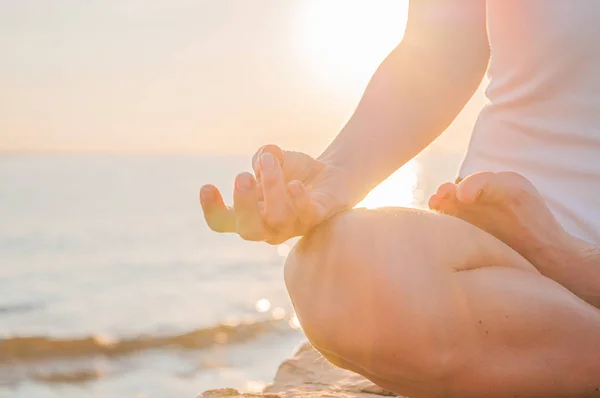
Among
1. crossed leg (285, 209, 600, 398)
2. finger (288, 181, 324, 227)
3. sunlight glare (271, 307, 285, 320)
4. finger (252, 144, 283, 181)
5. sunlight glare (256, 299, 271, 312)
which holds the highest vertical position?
sunlight glare (256, 299, 271, 312)

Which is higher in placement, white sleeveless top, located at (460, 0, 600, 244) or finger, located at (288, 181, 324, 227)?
white sleeveless top, located at (460, 0, 600, 244)

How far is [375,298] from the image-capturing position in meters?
1.03

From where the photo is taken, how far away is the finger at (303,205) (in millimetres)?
955

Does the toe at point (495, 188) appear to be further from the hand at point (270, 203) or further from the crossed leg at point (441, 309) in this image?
the hand at point (270, 203)

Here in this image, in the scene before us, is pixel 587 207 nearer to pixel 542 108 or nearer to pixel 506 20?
pixel 542 108

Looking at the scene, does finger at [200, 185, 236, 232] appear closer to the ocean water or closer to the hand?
the hand

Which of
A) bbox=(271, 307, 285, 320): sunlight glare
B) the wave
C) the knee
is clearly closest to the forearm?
the knee

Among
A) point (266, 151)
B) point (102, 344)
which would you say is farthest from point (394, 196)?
point (266, 151)

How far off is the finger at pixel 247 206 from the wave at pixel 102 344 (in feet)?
22.2

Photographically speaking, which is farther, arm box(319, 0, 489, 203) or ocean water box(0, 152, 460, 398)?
ocean water box(0, 152, 460, 398)

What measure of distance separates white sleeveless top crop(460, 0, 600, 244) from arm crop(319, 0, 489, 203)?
0.37ft

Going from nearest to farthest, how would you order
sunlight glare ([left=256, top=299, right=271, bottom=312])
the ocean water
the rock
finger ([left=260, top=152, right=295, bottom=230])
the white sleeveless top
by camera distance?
finger ([left=260, top=152, right=295, bottom=230]), the white sleeveless top, the rock, the ocean water, sunlight glare ([left=256, top=299, right=271, bottom=312])

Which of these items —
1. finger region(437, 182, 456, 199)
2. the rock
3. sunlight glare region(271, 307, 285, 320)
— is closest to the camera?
finger region(437, 182, 456, 199)

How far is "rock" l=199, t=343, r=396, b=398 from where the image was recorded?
1.88 m
